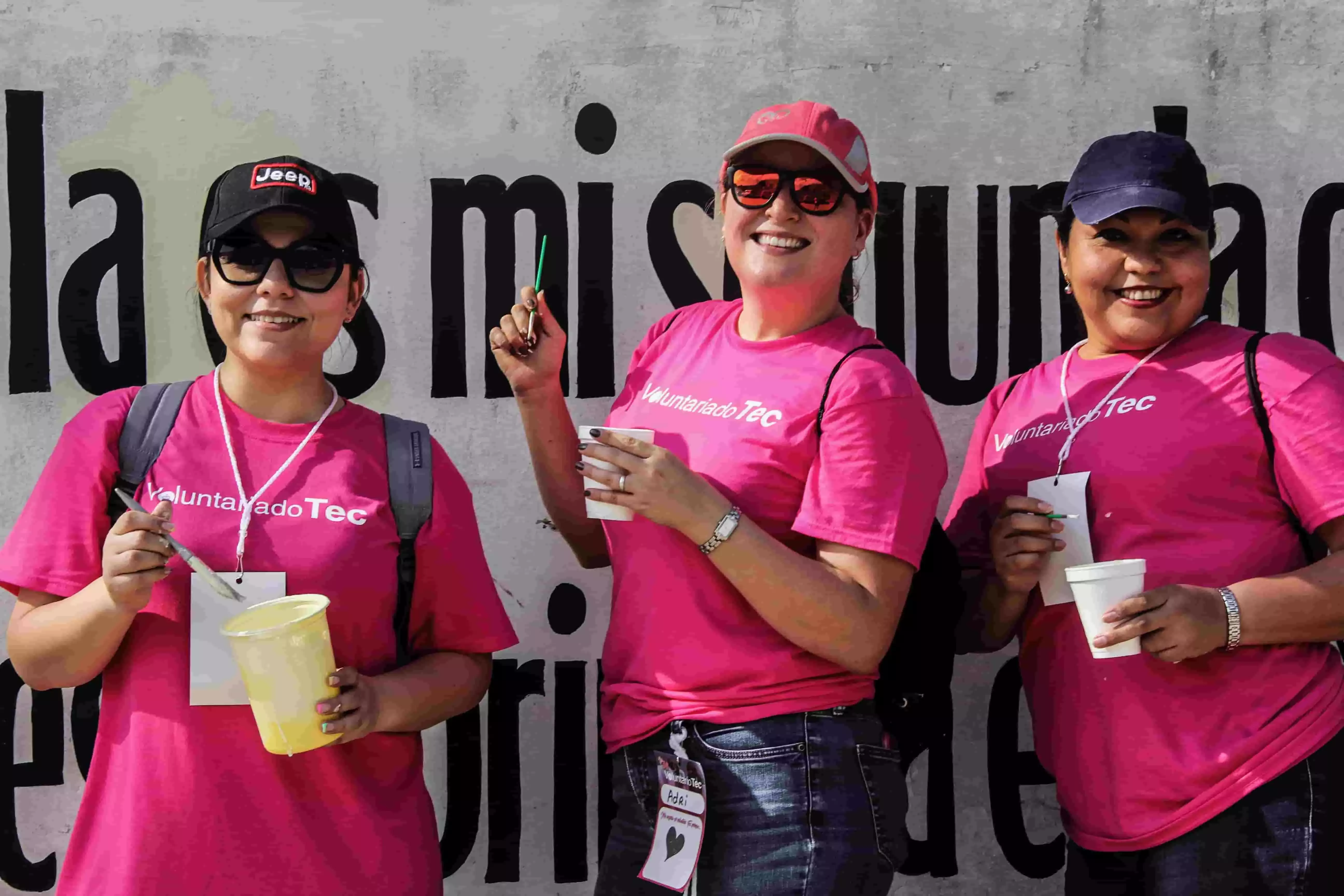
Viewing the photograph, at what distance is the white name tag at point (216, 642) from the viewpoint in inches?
90.1

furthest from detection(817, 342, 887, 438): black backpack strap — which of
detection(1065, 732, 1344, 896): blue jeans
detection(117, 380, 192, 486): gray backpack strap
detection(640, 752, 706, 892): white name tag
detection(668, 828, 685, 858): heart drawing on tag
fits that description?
detection(117, 380, 192, 486): gray backpack strap

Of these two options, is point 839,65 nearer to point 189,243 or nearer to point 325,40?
point 325,40

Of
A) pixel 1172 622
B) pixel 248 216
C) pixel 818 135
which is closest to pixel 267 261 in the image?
pixel 248 216

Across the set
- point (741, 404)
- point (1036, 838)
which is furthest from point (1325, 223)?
point (741, 404)

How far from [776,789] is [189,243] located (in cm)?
222

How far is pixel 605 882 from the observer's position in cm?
256

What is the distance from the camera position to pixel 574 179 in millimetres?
3537

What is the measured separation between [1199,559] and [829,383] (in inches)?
32.5

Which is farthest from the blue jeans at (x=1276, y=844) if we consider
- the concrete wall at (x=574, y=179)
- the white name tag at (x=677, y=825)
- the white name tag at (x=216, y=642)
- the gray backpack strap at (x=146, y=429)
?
the gray backpack strap at (x=146, y=429)

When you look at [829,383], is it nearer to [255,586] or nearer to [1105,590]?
[1105,590]

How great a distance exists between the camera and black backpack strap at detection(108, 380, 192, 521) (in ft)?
7.78

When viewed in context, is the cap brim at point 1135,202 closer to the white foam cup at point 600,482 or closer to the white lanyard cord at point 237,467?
the white foam cup at point 600,482

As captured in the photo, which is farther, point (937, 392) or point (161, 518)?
point (937, 392)

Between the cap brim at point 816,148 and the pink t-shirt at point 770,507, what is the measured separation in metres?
0.31
